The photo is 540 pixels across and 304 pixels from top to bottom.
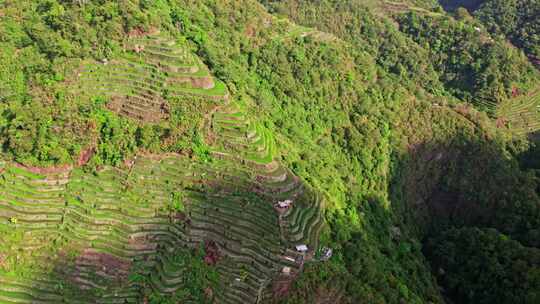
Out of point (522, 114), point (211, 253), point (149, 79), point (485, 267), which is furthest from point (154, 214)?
point (522, 114)

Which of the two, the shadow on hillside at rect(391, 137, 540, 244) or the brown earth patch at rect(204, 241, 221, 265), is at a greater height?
the brown earth patch at rect(204, 241, 221, 265)

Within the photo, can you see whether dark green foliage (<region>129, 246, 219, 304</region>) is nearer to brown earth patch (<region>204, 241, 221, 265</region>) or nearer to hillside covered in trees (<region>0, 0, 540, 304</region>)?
hillside covered in trees (<region>0, 0, 540, 304</region>)

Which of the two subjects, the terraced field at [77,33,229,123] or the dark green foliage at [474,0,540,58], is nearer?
the terraced field at [77,33,229,123]

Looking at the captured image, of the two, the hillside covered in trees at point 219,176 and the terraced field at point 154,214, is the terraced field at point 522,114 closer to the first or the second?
the hillside covered in trees at point 219,176

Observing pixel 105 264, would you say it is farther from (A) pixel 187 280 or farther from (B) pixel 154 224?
(A) pixel 187 280

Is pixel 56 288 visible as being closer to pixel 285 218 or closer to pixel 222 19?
pixel 285 218

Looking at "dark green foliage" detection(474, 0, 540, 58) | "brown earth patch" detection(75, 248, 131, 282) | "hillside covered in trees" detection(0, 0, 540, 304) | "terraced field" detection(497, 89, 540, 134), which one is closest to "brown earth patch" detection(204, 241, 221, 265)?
"hillside covered in trees" detection(0, 0, 540, 304)

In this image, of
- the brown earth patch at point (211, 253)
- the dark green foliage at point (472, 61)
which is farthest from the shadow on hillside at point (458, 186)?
the brown earth patch at point (211, 253)
